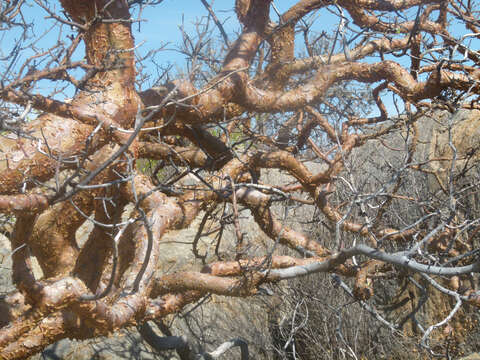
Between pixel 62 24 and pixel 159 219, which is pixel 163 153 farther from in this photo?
pixel 62 24

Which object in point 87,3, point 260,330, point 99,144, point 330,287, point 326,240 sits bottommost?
point 260,330

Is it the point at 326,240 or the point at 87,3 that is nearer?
the point at 87,3

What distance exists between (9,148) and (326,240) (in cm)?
629

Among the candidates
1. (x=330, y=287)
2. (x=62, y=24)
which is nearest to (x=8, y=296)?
(x=62, y=24)

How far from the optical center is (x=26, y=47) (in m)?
2.97

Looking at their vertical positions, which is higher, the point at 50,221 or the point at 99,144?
the point at 99,144

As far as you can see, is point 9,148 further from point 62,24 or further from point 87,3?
point 87,3

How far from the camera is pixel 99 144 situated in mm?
3062

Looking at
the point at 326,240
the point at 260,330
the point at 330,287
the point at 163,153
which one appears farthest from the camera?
the point at 326,240

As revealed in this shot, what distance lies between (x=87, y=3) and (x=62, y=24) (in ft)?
0.75

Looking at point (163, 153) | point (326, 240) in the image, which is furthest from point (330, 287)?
point (163, 153)

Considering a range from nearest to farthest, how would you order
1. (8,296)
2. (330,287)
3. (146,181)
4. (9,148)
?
(9,148) < (8,296) < (146,181) < (330,287)

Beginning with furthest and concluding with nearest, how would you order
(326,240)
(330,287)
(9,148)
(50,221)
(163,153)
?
1. (326,240)
2. (330,287)
3. (163,153)
4. (50,221)
5. (9,148)

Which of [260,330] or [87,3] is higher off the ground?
[87,3]
